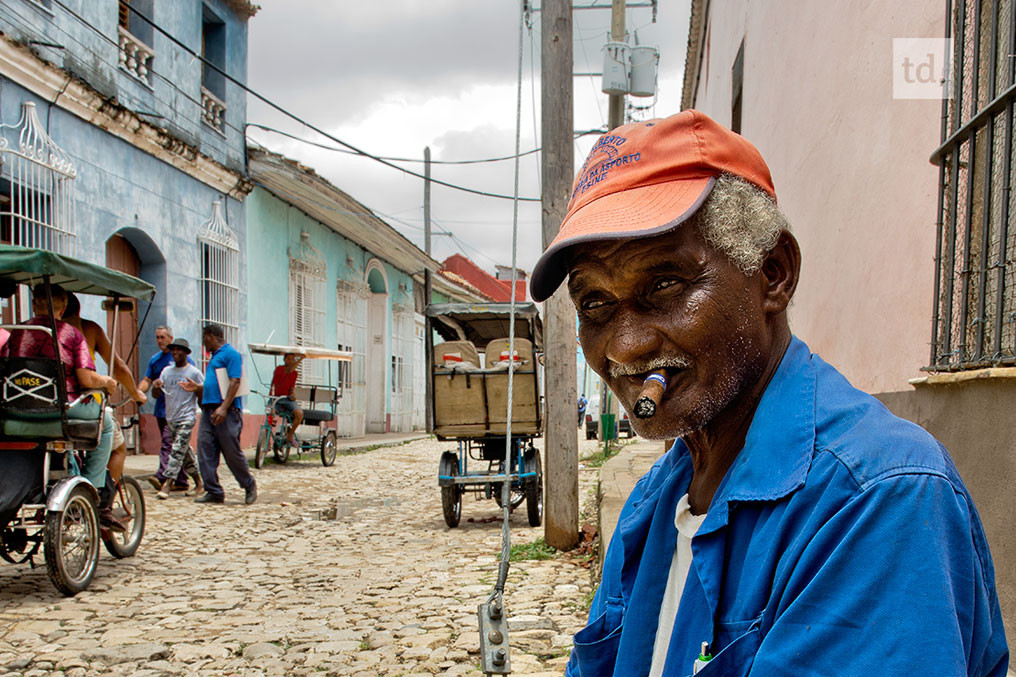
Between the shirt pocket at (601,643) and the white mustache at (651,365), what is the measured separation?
1.41ft

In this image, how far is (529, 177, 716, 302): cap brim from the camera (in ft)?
4.00

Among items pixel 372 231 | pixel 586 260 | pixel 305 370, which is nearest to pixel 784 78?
pixel 586 260

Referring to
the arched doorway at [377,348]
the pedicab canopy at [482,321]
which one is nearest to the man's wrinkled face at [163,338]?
the pedicab canopy at [482,321]

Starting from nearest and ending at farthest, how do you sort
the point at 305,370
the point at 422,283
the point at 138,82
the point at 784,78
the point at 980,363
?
the point at 980,363 → the point at 784,78 → the point at 138,82 → the point at 305,370 → the point at 422,283

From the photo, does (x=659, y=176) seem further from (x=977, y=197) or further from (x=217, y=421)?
(x=217, y=421)

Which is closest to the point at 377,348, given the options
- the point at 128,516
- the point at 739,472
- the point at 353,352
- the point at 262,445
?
the point at 353,352

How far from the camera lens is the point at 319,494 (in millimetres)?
10062

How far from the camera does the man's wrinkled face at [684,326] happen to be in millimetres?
1274

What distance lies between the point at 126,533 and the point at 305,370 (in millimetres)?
11262

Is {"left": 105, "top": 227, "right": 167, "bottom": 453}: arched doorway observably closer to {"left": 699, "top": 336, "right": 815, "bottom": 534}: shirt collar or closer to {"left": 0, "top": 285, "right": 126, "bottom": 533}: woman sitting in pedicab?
{"left": 0, "top": 285, "right": 126, "bottom": 533}: woman sitting in pedicab

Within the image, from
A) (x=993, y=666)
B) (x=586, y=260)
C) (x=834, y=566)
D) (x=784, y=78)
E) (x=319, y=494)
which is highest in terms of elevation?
(x=784, y=78)

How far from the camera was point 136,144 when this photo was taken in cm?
1155

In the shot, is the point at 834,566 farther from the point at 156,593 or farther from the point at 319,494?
the point at 319,494

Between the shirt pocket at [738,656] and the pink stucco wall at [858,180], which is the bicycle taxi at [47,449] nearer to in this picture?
the pink stucco wall at [858,180]
